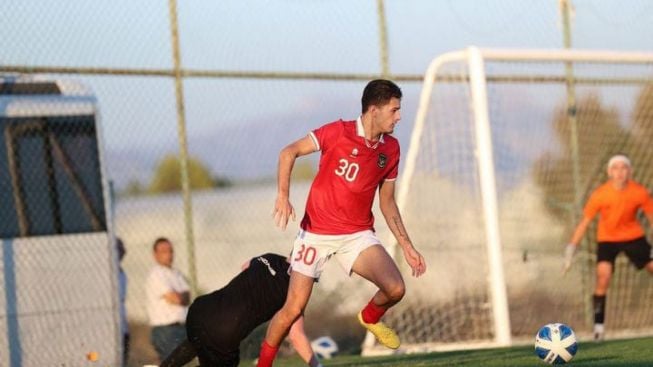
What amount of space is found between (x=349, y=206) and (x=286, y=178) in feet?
2.18

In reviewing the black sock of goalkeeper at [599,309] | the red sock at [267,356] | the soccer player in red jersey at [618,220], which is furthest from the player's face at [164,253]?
the red sock at [267,356]

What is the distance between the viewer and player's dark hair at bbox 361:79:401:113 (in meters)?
9.75

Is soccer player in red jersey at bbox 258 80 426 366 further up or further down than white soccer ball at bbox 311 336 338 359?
further up

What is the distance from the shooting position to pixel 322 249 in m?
9.91

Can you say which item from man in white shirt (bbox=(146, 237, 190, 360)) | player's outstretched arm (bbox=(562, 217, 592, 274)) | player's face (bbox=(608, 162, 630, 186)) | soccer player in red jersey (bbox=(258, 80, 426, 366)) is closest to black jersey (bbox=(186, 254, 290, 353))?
soccer player in red jersey (bbox=(258, 80, 426, 366))

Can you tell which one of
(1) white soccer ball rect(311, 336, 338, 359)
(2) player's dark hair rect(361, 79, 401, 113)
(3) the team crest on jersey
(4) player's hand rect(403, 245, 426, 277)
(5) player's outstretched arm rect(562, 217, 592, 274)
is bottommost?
(1) white soccer ball rect(311, 336, 338, 359)

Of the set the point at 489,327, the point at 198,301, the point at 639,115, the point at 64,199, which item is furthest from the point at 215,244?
the point at 198,301

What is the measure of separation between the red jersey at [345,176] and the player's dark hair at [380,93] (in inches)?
7.6

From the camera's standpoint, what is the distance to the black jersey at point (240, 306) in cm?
976

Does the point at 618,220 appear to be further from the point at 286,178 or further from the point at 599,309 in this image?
the point at 286,178

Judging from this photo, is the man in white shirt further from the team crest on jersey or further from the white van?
the team crest on jersey

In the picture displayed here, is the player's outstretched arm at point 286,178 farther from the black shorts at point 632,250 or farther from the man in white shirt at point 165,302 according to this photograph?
the black shorts at point 632,250

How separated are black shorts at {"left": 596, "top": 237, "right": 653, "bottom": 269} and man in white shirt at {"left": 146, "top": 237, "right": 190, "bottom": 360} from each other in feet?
15.1

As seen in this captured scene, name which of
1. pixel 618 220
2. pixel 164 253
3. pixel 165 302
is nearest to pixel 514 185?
pixel 618 220
